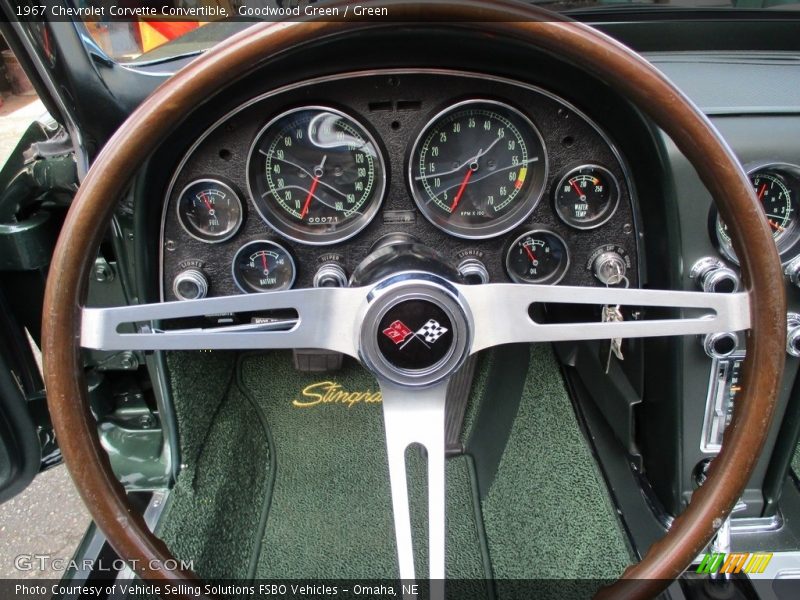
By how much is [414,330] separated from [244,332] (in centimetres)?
30

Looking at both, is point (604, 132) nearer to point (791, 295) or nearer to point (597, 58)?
point (597, 58)

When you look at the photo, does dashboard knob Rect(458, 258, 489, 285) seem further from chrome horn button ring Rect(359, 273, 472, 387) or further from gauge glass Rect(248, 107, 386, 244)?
chrome horn button ring Rect(359, 273, 472, 387)

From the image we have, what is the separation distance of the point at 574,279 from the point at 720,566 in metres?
0.77

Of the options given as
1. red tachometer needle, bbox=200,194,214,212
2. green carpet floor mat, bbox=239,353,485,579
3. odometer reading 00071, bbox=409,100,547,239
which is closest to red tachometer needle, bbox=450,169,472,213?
odometer reading 00071, bbox=409,100,547,239

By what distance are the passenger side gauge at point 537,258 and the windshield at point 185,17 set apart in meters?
0.65

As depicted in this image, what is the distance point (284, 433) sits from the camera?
237 cm

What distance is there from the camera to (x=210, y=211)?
154 centimetres

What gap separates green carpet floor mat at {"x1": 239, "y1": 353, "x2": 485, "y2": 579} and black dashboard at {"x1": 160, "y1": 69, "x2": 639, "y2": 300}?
0.89 meters

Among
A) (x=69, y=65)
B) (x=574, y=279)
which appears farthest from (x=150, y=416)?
(x=574, y=279)

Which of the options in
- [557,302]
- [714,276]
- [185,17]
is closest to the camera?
[557,302]

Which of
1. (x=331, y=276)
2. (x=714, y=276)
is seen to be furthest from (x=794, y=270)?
(x=331, y=276)

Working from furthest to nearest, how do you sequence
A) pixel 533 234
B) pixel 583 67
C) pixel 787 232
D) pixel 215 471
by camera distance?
1. pixel 215 471
2. pixel 533 234
3. pixel 787 232
4. pixel 583 67

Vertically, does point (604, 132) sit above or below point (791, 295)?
above

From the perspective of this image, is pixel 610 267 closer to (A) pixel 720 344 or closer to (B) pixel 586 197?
(B) pixel 586 197
